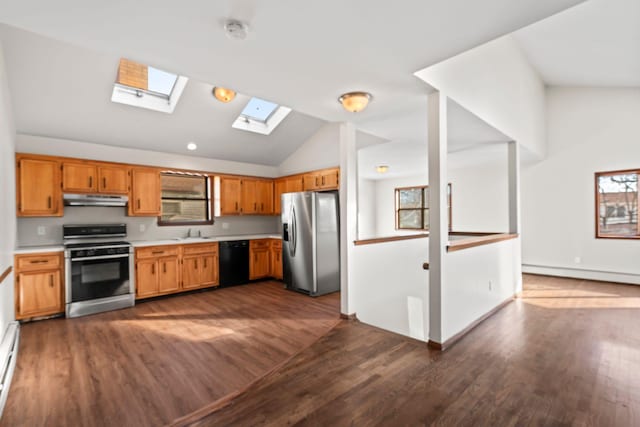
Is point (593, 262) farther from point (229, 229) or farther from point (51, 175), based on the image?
point (51, 175)

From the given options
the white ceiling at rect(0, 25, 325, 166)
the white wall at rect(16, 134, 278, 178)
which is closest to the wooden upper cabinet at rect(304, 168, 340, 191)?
the white ceiling at rect(0, 25, 325, 166)

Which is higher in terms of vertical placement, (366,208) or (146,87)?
(146,87)

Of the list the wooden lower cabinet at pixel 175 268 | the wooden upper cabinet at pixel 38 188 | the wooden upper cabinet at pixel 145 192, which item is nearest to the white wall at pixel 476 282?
the wooden lower cabinet at pixel 175 268

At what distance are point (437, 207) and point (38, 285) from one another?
16.0 feet

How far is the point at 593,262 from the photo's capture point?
571 centimetres

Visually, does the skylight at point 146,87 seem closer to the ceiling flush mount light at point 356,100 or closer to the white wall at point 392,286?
the ceiling flush mount light at point 356,100

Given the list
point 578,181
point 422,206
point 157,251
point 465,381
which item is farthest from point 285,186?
point 578,181

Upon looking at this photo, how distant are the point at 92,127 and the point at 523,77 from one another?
6.85 metres

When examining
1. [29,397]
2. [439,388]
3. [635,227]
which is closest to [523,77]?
[635,227]

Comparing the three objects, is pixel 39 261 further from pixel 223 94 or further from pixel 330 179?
pixel 330 179

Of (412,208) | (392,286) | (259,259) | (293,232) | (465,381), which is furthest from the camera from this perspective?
(412,208)

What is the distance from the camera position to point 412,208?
27.5 feet

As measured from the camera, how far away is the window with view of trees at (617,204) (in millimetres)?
5363

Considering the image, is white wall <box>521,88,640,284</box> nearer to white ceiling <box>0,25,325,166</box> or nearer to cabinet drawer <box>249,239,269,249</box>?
white ceiling <box>0,25,325,166</box>
